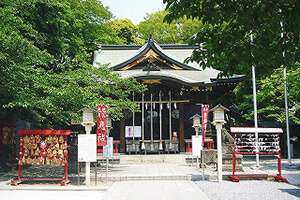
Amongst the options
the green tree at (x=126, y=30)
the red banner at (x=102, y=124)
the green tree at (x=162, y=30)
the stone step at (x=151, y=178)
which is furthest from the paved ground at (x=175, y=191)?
the green tree at (x=162, y=30)

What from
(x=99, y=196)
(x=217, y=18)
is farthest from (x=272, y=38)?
(x=99, y=196)

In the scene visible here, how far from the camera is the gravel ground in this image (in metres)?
10.6

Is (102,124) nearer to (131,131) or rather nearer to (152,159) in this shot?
(152,159)

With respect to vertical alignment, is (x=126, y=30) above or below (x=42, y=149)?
above

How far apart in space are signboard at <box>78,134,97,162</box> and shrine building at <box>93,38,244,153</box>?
9736 mm

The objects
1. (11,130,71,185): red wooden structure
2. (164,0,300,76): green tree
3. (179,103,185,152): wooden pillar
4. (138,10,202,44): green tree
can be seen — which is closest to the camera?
(164,0,300,76): green tree

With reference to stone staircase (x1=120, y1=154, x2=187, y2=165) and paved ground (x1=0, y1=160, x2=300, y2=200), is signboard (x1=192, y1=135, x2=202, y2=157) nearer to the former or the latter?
paved ground (x1=0, y1=160, x2=300, y2=200)

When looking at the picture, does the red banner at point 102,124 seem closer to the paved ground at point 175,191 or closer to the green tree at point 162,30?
the paved ground at point 175,191

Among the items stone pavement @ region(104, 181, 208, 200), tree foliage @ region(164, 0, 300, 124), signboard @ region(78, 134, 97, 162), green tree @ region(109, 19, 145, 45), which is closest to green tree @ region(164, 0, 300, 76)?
tree foliage @ region(164, 0, 300, 124)

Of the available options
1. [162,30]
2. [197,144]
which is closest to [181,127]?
[197,144]

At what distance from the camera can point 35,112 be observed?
16.4m

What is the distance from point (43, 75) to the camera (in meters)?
14.7

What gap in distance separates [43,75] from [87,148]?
360 centimetres

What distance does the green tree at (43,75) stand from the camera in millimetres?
13334
